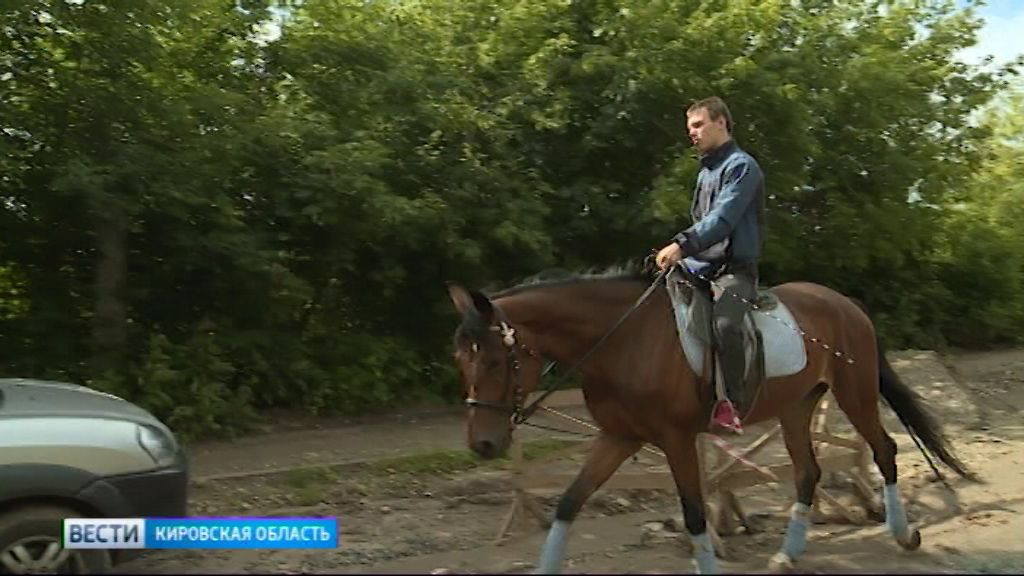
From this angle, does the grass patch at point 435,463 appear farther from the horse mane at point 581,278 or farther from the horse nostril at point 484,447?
the horse nostril at point 484,447

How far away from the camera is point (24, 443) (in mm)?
5352

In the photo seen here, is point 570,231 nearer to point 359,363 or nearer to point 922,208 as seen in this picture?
point 359,363

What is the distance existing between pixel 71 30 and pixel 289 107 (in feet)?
7.97

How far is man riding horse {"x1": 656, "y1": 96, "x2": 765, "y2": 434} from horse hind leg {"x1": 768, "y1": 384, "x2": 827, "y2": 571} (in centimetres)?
110

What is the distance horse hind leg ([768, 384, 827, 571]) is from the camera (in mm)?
6668

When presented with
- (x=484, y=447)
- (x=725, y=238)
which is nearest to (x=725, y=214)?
(x=725, y=238)

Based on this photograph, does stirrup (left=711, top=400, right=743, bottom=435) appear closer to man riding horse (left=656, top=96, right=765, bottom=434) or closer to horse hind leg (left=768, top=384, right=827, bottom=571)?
man riding horse (left=656, top=96, right=765, bottom=434)

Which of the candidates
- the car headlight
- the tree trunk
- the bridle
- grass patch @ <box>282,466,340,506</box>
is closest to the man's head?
the bridle

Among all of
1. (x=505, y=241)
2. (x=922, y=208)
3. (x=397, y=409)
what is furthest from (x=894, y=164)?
(x=397, y=409)

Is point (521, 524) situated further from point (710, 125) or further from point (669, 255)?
point (710, 125)

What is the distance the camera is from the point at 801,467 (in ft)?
23.1

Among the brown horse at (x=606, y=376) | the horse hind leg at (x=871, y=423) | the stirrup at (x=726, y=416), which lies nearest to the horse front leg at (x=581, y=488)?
the brown horse at (x=606, y=376)

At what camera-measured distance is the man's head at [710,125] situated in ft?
20.4

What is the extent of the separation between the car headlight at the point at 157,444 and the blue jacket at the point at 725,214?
3223 millimetres
